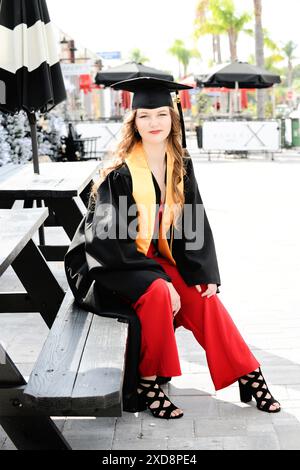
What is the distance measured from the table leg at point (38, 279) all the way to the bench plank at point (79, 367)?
1.04m

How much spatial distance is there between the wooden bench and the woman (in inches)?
9.4

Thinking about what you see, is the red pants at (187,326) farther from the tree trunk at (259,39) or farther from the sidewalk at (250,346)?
the tree trunk at (259,39)

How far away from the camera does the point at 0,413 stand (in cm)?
292

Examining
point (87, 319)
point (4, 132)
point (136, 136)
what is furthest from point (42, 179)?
point (4, 132)

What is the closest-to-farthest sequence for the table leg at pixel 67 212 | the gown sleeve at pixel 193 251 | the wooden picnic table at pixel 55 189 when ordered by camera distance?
the gown sleeve at pixel 193 251 < the wooden picnic table at pixel 55 189 < the table leg at pixel 67 212

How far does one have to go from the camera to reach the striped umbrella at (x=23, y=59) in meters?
5.99

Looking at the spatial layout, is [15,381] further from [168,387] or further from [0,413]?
[168,387]

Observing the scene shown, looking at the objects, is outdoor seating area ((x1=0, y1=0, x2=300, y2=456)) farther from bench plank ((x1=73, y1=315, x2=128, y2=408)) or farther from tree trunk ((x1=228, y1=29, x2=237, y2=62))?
tree trunk ((x1=228, y1=29, x2=237, y2=62))

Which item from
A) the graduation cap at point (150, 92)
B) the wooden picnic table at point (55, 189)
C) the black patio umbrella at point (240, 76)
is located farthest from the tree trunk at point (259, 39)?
the graduation cap at point (150, 92)

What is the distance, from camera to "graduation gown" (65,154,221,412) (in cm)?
352

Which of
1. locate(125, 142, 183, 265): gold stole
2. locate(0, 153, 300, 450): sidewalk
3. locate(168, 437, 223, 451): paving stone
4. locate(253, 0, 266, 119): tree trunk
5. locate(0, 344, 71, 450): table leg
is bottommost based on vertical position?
locate(0, 153, 300, 450): sidewalk

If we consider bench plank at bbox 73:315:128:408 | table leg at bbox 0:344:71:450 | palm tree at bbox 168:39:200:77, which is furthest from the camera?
palm tree at bbox 168:39:200:77

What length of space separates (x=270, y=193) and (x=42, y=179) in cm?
660

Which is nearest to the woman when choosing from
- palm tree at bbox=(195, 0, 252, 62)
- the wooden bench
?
the wooden bench
